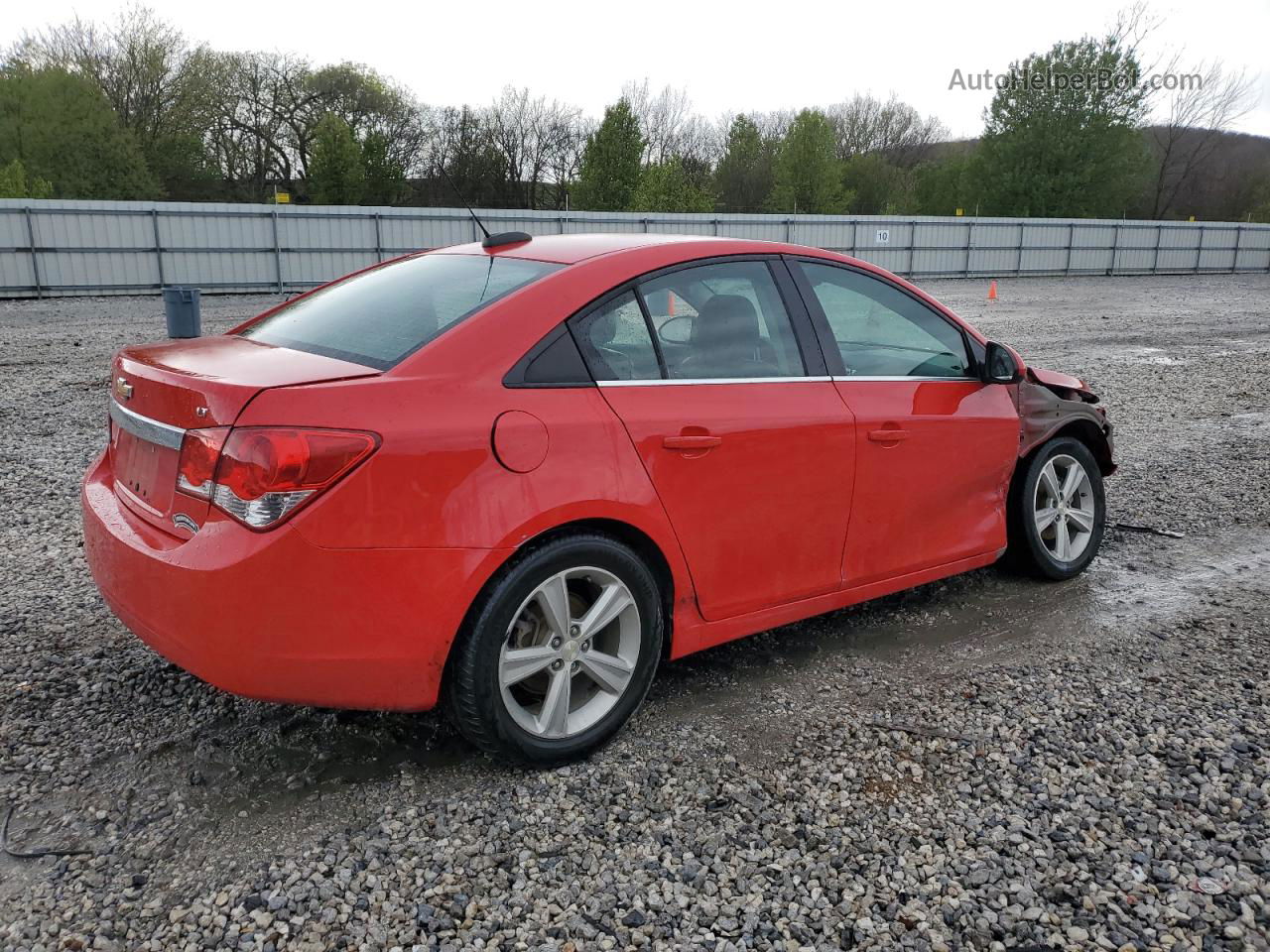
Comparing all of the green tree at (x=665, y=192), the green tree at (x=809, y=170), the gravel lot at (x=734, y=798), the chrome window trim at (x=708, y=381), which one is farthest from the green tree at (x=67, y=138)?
the chrome window trim at (x=708, y=381)

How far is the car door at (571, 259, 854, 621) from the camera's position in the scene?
3084mm

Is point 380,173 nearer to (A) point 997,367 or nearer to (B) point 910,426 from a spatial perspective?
(A) point 997,367

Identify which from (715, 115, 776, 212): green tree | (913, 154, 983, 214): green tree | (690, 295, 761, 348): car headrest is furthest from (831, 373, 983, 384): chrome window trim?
(715, 115, 776, 212): green tree

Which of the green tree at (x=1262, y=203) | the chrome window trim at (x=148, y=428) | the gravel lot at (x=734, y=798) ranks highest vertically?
the green tree at (x=1262, y=203)

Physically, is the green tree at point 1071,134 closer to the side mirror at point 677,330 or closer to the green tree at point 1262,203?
the green tree at point 1262,203

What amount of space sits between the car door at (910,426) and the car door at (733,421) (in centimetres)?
12

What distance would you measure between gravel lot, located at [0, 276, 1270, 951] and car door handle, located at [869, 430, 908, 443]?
870 mm

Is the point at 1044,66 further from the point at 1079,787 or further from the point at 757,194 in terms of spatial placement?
the point at 1079,787

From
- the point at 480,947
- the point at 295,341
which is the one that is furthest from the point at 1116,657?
the point at 295,341

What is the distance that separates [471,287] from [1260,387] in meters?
11.1

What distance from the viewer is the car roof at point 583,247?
3311 millimetres

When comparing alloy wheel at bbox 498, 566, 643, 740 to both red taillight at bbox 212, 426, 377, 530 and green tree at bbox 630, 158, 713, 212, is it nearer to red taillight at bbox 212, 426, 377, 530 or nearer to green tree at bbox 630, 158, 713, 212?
red taillight at bbox 212, 426, 377, 530

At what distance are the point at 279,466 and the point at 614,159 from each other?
A: 160 feet

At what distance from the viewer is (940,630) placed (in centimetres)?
416
